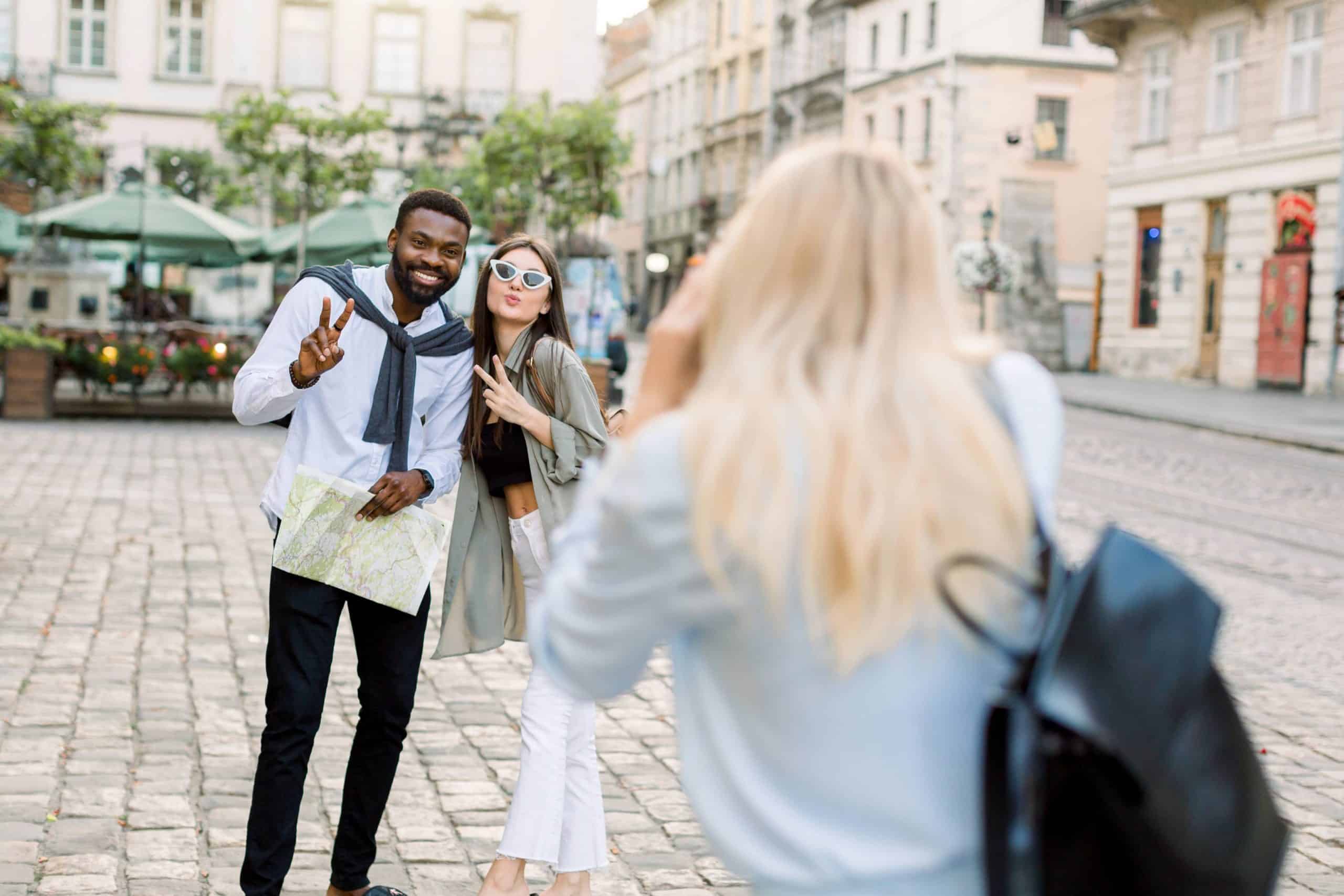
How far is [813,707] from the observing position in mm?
1743

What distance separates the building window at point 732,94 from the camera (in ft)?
214

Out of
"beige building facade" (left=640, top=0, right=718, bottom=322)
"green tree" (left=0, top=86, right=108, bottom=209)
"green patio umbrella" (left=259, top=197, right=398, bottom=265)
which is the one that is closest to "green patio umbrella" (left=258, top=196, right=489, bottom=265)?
"green patio umbrella" (left=259, top=197, right=398, bottom=265)

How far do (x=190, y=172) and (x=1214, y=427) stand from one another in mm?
26303

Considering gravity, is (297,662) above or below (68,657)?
above

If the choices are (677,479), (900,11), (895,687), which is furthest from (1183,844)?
(900,11)

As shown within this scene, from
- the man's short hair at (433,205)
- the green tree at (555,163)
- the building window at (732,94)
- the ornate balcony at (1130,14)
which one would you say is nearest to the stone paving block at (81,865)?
the man's short hair at (433,205)

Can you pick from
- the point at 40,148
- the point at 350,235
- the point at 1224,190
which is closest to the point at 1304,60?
the point at 1224,190

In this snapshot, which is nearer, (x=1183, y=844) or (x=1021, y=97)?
(x=1183, y=844)

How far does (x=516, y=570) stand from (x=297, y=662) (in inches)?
27.5

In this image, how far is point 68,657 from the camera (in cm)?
716

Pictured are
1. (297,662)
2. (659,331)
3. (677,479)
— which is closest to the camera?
(677,479)

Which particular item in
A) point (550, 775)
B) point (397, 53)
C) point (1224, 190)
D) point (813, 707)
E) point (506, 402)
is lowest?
point (550, 775)

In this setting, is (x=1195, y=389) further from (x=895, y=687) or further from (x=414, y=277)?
(x=895, y=687)

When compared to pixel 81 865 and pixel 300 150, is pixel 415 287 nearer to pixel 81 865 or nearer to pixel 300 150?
pixel 81 865
